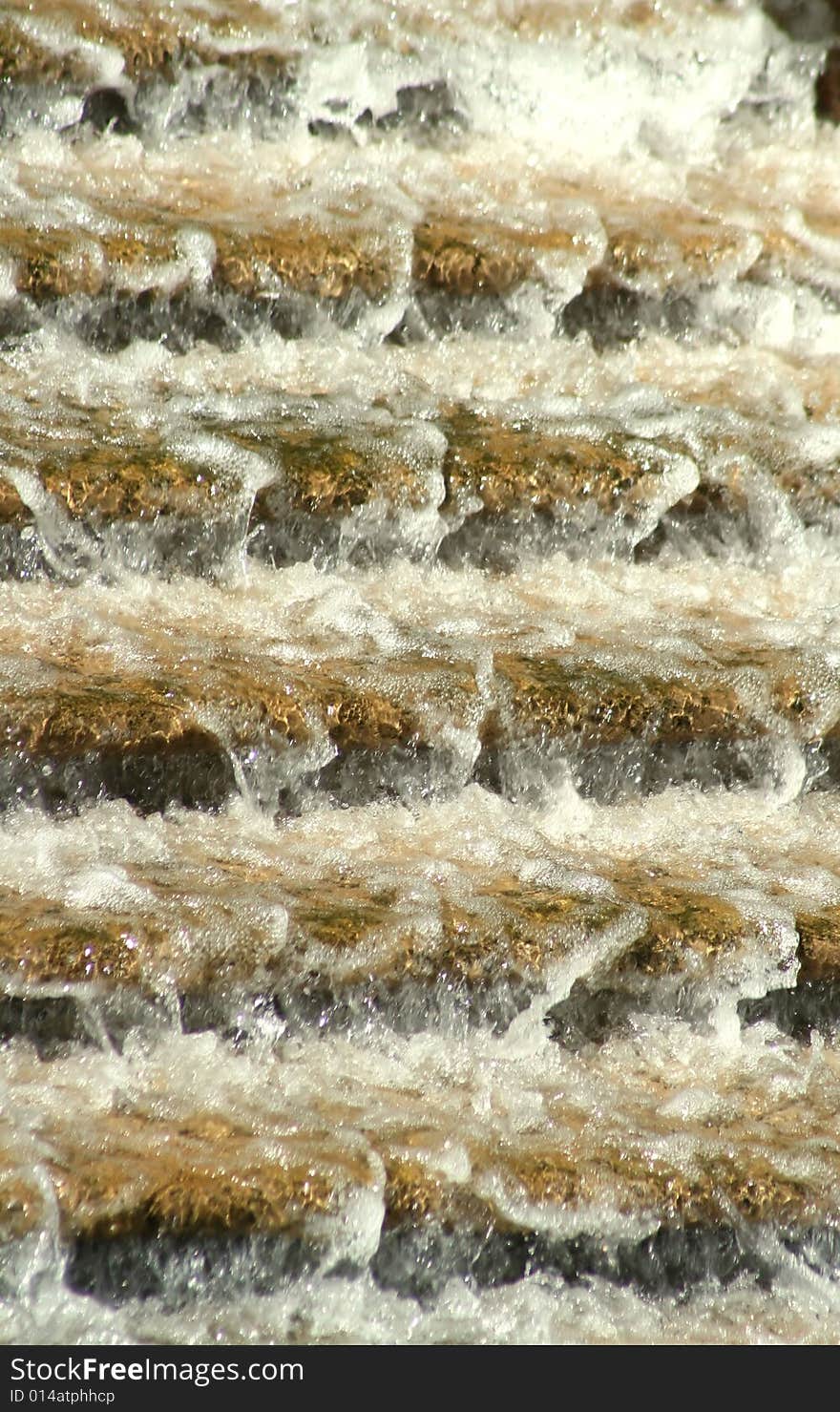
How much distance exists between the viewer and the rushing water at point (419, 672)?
1.24 meters

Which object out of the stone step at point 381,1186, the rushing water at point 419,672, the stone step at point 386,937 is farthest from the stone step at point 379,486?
the stone step at point 381,1186

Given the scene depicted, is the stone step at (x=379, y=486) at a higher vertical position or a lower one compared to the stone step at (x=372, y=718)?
higher

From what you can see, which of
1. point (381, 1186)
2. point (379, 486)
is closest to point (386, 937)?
point (381, 1186)

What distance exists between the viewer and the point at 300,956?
4.30 ft

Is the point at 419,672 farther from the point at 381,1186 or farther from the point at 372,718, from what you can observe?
the point at 381,1186

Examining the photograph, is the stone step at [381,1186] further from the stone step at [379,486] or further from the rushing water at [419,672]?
the stone step at [379,486]

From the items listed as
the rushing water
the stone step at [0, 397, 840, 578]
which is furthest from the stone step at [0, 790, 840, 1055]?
the stone step at [0, 397, 840, 578]

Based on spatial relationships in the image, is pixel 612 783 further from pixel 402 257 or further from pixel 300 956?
pixel 402 257

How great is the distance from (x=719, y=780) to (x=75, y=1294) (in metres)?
0.88

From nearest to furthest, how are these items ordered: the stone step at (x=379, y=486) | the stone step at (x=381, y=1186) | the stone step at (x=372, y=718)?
the stone step at (x=381, y=1186)
the stone step at (x=372, y=718)
the stone step at (x=379, y=486)

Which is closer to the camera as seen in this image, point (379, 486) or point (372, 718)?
point (372, 718)

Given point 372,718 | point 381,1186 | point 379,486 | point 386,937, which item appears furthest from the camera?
point 379,486

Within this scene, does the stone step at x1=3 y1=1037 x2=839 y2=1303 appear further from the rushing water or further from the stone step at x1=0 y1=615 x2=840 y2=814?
the stone step at x1=0 y1=615 x2=840 y2=814

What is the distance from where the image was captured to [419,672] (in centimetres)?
150
